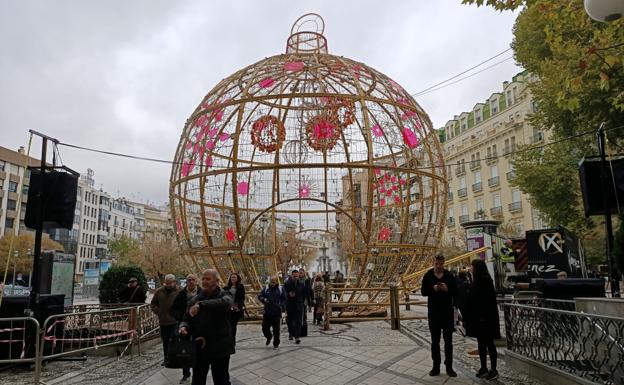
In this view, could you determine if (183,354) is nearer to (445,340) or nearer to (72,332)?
(445,340)

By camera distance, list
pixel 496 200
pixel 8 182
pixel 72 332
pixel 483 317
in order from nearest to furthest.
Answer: pixel 483 317, pixel 72 332, pixel 496 200, pixel 8 182

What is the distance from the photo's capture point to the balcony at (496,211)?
38025 millimetres

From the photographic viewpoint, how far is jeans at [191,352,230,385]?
4.05 m

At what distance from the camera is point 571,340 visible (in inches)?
184

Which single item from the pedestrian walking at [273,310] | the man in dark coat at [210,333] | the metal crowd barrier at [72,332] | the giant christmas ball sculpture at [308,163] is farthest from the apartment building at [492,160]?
the man in dark coat at [210,333]

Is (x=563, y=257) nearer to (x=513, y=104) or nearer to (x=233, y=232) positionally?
(x=233, y=232)

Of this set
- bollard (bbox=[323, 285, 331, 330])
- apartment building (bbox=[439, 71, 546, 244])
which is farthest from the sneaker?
apartment building (bbox=[439, 71, 546, 244])

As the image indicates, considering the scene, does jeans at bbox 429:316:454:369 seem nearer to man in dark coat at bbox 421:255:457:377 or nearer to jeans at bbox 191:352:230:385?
man in dark coat at bbox 421:255:457:377

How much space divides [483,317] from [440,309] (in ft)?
1.77

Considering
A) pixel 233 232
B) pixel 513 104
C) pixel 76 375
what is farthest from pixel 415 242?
pixel 513 104

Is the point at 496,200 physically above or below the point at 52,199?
above

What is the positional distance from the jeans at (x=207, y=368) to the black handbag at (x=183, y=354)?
7 centimetres

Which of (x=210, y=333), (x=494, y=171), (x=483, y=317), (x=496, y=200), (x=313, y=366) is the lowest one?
(x=313, y=366)

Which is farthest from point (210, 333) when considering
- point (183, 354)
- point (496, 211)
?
point (496, 211)
